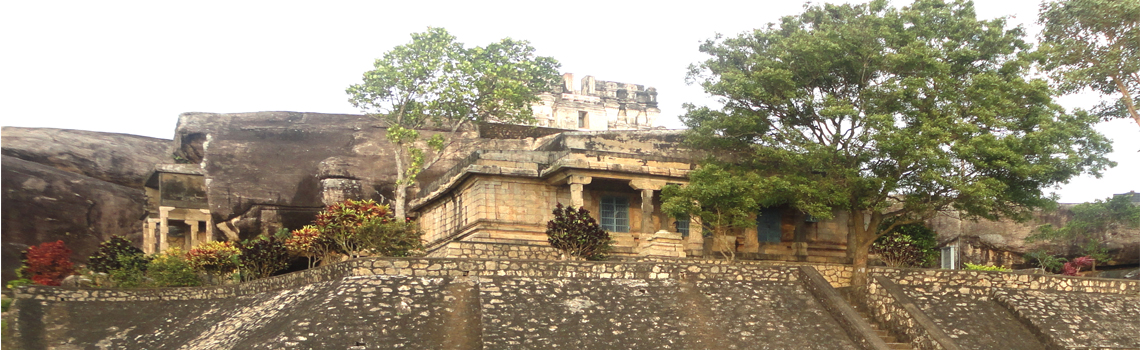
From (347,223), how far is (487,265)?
3961 mm

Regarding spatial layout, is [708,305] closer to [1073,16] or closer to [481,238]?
[481,238]

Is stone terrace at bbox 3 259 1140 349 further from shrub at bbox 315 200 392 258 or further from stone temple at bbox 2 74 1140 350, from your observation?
shrub at bbox 315 200 392 258

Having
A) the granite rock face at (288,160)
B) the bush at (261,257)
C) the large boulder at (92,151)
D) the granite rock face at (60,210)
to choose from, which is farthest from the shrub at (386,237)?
the large boulder at (92,151)

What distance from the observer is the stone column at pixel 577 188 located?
2244 cm

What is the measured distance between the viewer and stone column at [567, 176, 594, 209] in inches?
883

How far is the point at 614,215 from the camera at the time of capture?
80.1 feet

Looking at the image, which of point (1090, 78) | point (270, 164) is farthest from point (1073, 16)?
point (270, 164)

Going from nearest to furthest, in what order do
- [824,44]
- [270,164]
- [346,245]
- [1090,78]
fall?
[346,245]
[824,44]
[1090,78]
[270,164]

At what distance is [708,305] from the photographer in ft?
60.5

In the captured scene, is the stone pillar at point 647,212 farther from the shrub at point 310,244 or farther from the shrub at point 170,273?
the shrub at point 170,273

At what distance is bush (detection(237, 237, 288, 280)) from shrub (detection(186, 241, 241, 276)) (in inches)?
24.9

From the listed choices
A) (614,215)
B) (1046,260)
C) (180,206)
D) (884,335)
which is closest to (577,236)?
(614,215)

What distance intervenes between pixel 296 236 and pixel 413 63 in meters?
8.39

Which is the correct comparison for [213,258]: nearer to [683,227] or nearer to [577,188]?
[577,188]
